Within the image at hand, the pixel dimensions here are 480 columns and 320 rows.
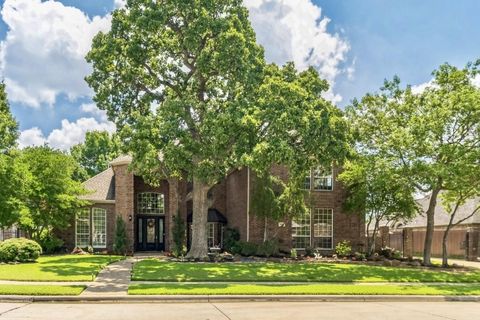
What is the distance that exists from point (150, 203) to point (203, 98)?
10.7 m

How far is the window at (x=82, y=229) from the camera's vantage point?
A: 1309 inches

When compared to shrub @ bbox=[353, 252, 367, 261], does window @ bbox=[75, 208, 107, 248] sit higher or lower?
higher

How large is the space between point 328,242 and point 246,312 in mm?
21384

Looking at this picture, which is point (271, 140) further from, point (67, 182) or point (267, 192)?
point (67, 182)

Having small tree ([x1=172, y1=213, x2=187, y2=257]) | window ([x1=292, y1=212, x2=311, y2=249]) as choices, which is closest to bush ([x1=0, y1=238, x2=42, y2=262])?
small tree ([x1=172, y1=213, x2=187, y2=257])

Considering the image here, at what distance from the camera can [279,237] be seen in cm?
3105

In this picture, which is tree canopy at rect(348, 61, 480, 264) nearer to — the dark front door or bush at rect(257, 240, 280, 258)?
bush at rect(257, 240, 280, 258)

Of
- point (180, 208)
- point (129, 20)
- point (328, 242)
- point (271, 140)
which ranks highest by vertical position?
point (129, 20)

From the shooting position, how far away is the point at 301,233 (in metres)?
32.1

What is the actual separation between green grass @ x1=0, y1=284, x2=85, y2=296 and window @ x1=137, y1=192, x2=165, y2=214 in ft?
63.1

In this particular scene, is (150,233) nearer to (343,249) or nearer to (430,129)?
(343,249)

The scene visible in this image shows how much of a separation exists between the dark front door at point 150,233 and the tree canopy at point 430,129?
15.6 metres

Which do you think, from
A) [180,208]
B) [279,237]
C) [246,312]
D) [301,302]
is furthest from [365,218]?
[246,312]

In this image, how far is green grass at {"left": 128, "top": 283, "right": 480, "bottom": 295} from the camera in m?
14.7
